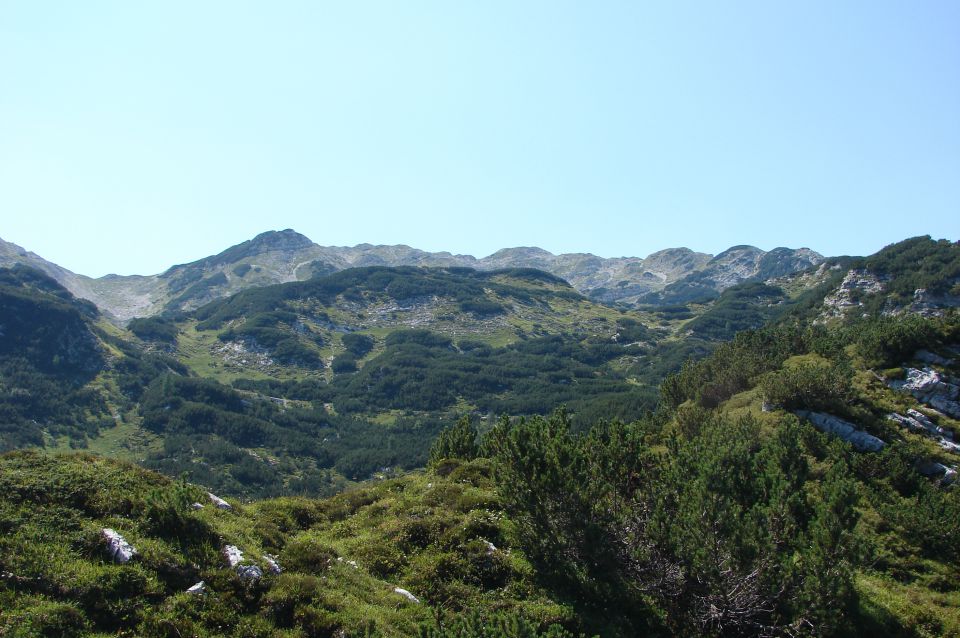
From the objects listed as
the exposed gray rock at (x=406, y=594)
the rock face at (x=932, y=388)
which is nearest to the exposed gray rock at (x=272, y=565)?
the exposed gray rock at (x=406, y=594)

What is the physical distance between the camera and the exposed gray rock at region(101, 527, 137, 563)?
632 inches

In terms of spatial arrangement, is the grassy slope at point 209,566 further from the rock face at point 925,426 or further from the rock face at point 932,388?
the rock face at point 932,388

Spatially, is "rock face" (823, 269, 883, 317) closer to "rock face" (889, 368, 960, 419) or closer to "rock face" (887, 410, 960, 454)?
"rock face" (889, 368, 960, 419)

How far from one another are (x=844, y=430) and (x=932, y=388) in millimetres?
11051

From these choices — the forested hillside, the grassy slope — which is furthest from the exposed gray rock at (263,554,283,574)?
the grassy slope

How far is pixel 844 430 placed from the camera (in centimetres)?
3875

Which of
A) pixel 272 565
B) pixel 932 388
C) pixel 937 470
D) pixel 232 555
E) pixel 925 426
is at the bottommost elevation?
pixel 937 470

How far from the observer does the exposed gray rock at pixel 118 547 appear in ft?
52.6

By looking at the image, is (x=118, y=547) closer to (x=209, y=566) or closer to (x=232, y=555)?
(x=209, y=566)

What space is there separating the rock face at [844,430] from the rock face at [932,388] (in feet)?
29.6

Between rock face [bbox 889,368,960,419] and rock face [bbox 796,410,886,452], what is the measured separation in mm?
9018

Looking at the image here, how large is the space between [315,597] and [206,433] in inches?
7659

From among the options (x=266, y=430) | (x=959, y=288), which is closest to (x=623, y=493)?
(x=959, y=288)

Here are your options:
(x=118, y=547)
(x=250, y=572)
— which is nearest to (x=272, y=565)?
(x=250, y=572)
